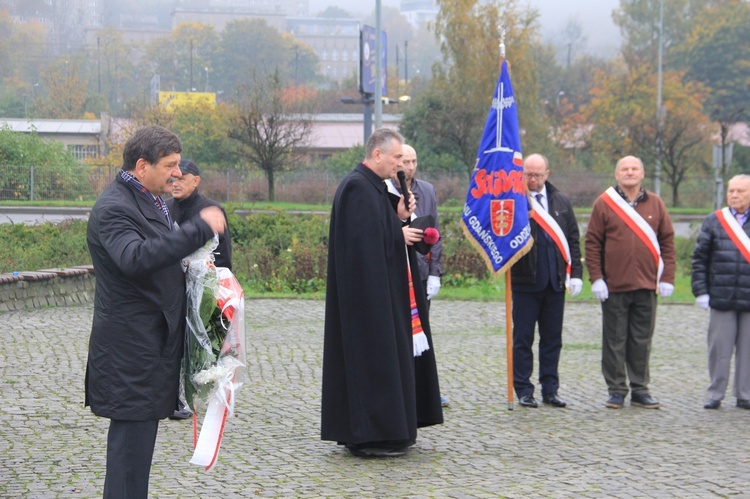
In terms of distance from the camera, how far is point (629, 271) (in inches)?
344

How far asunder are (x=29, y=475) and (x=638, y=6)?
81.4 meters

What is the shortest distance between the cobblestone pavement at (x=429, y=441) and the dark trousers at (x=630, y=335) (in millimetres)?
295

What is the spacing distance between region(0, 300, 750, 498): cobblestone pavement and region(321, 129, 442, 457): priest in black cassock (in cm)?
23

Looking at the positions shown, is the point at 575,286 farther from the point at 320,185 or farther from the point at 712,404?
A: the point at 320,185

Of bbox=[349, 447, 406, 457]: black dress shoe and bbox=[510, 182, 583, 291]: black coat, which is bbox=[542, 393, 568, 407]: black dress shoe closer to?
bbox=[510, 182, 583, 291]: black coat

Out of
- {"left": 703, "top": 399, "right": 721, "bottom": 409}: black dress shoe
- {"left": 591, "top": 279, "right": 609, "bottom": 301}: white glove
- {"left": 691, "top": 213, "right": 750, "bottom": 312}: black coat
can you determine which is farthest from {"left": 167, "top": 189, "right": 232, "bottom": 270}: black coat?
{"left": 703, "top": 399, "right": 721, "bottom": 409}: black dress shoe

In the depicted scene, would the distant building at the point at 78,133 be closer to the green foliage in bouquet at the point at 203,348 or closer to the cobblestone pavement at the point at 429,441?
the cobblestone pavement at the point at 429,441

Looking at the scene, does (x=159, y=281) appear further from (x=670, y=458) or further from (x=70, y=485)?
(x=670, y=458)

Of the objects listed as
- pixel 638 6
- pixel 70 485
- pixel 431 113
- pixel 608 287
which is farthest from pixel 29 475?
pixel 638 6

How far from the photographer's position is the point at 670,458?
277 inches

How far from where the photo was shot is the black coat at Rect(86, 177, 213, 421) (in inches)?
177

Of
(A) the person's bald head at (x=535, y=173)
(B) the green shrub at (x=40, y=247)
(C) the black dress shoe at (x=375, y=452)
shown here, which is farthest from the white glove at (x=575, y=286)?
(B) the green shrub at (x=40, y=247)

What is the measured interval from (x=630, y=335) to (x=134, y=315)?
17.9ft

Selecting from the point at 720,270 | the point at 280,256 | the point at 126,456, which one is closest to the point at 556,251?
the point at 720,270
